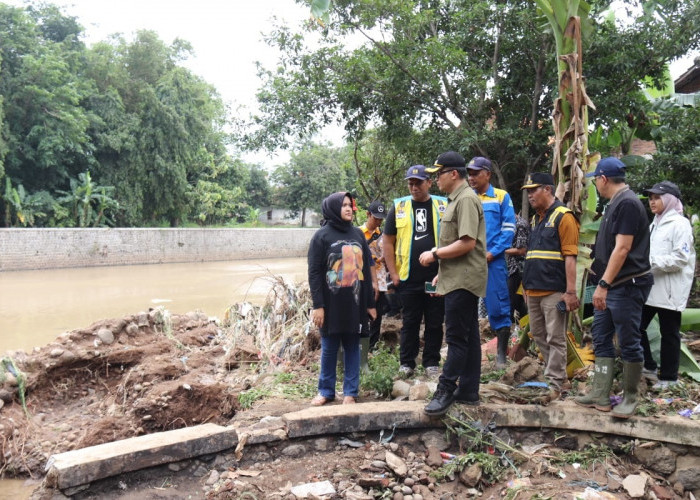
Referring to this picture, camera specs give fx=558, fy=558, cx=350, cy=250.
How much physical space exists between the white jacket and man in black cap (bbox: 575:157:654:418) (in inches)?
26.0

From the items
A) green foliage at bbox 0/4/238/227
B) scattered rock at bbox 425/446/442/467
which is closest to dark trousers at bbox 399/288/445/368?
scattered rock at bbox 425/446/442/467

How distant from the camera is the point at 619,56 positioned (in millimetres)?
7137

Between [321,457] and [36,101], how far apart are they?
26284 mm

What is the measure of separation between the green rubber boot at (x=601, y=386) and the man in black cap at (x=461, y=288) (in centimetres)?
70

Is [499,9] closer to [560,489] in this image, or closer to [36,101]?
[560,489]

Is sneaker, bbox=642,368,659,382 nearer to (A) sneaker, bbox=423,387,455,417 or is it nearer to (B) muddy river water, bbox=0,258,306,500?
(A) sneaker, bbox=423,387,455,417

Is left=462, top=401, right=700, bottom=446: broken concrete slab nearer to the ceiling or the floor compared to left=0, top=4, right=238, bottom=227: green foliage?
nearer to the floor

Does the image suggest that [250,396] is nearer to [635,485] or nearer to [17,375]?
[17,375]

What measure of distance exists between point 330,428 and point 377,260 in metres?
2.55

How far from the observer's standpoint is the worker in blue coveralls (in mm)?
4508

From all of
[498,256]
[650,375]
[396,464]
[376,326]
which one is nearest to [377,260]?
[376,326]


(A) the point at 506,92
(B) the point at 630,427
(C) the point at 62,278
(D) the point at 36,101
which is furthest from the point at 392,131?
(D) the point at 36,101

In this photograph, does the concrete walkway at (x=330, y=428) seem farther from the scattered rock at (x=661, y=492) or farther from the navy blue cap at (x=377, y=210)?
the navy blue cap at (x=377, y=210)

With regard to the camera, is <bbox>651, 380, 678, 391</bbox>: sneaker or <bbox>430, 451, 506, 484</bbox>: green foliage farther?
<bbox>651, 380, 678, 391</bbox>: sneaker
